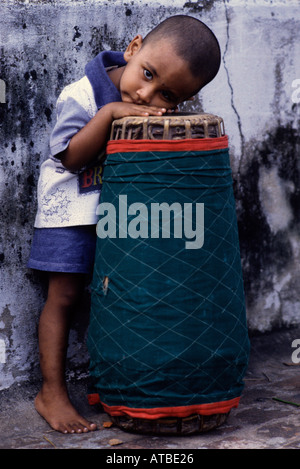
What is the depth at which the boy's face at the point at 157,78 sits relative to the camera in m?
2.52

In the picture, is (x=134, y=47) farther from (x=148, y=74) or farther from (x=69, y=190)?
(x=69, y=190)

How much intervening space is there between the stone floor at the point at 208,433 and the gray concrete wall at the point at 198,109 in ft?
0.46

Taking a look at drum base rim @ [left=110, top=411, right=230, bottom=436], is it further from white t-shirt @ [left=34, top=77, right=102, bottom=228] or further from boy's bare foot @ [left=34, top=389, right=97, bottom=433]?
white t-shirt @ [left=34, top=77, right=102, bottom=228]

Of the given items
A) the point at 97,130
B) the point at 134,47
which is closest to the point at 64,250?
the point at 97,130

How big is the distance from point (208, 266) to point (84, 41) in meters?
1.20

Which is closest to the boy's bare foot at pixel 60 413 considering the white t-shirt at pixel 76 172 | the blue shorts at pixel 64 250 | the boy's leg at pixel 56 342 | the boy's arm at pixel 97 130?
the boy's leg at pixel 56 342

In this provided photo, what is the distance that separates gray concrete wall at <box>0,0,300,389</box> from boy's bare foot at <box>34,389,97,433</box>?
7.2 inches

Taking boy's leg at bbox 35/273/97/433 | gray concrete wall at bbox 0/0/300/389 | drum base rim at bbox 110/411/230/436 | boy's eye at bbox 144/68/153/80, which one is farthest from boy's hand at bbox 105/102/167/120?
drum base rim at bbox 110/411/230/436

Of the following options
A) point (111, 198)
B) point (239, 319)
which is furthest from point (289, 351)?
point (111, 198)

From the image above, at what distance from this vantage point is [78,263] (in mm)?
2787

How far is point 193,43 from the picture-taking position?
253 cm

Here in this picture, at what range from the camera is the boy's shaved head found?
2.52 meters

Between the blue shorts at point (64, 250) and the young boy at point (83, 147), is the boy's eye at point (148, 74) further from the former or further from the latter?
the blue shorts at point (64, 250)
